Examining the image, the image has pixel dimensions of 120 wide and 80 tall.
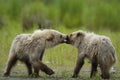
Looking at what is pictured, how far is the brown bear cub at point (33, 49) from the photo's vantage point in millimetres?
12797

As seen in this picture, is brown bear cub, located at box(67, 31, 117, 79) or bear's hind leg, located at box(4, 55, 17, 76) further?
bear's hind leg, located at box(4, 55, 17, 76)

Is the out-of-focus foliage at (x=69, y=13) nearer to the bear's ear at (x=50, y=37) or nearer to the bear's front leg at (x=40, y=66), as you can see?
the bear's ear at (x=50, y=37)

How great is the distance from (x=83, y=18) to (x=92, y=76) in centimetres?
1999

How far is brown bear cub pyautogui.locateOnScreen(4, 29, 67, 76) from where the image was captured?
42.0 feet

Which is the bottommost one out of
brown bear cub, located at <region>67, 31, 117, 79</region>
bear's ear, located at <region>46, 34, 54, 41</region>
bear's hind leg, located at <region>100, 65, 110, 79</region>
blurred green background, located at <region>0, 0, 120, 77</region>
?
bear's hind leg, located at <region>100, 65, 110, 79</region>

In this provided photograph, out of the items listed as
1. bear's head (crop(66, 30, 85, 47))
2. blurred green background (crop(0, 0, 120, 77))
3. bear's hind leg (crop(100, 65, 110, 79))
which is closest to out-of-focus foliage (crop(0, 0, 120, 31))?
blurred green background (crop(0, 0, 120, 77))

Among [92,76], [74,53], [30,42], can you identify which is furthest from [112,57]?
[74,53]

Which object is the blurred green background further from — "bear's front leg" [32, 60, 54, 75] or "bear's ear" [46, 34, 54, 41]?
"bear's front leg" [32, 60, 54, 75]

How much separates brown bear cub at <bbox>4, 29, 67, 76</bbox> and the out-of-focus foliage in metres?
15.7

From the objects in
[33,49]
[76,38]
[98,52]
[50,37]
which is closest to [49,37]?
[50,37]

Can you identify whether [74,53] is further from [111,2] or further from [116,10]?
[111,2]

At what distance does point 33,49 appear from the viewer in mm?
12844

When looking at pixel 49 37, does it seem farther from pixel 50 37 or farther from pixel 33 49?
pixel 33 49

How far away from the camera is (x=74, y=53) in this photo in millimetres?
17328
